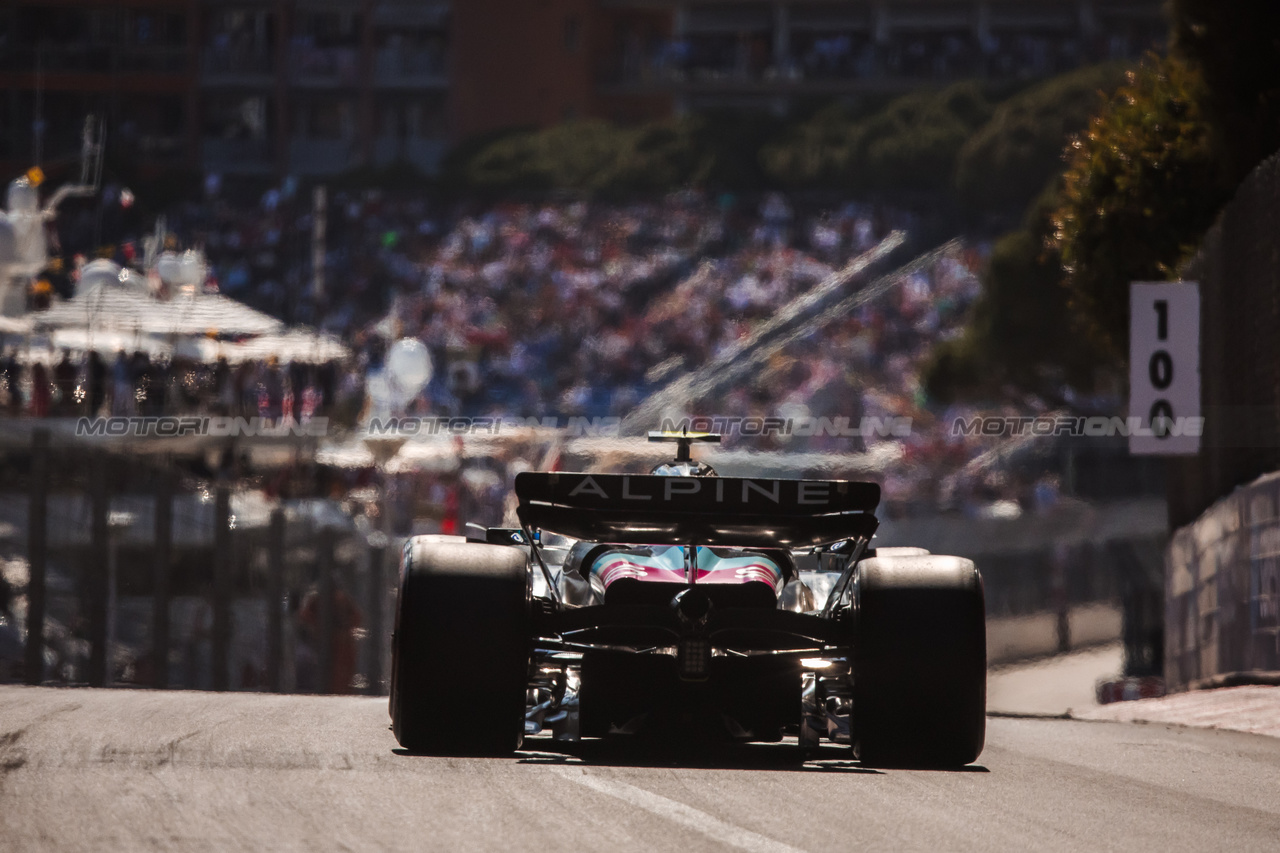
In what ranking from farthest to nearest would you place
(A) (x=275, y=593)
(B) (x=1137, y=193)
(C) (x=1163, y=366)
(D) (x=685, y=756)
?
1. (A) (x=275, y=593)
2. (B) (x=1137, y=193)
3. (C) (x=1163, y=366)
4. (D) (x=685, y=756)

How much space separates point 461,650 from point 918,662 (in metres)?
1.65

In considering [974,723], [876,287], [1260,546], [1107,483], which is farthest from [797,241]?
[974,723]

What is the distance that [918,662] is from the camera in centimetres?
731

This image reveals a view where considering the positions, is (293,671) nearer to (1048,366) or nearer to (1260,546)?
(1260,546)

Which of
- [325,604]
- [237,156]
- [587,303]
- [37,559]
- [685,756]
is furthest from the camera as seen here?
[237,156]

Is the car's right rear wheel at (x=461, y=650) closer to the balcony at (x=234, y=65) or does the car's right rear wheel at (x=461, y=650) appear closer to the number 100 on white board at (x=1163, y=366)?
the number 100 on white board at (x=1163, y=366)

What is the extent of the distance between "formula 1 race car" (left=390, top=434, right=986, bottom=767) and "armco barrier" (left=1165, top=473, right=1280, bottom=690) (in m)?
6.33

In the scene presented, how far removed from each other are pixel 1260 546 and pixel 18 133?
155 feet

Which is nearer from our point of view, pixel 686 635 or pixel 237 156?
pixel 686 635

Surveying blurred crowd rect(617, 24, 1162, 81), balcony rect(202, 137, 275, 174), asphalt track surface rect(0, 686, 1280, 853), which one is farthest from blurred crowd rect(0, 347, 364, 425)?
balcony rect(202, 137, 275, 174)

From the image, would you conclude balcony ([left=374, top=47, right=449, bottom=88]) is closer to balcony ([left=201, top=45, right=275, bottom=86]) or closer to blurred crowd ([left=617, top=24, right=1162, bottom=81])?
balcony ([left=201, top=45, right=275, bottom=86])

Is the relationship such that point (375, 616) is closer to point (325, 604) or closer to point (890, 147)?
point (325, 604)

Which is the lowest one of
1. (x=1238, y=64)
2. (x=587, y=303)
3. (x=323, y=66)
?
(x=1238, y=64)

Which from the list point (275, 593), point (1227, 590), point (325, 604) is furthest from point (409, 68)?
Result: point (1227, 590)
